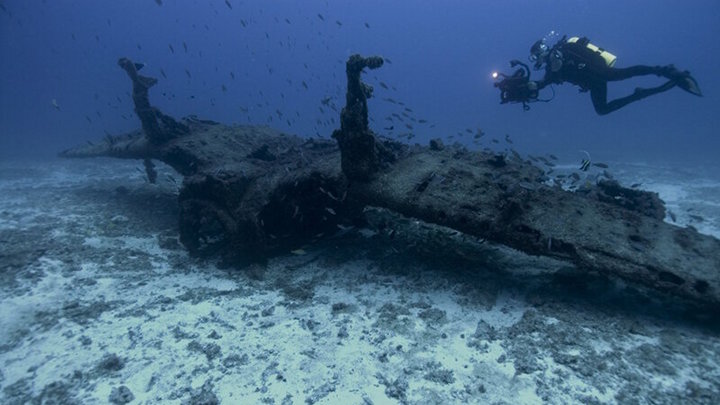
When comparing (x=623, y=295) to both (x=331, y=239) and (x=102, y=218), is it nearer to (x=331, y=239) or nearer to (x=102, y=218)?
(x=331, y=239)

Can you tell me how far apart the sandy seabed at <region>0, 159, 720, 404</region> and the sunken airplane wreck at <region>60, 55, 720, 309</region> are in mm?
754

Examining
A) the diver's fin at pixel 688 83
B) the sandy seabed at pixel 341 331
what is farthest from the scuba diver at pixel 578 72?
the sandy seabed at pixel 341 331

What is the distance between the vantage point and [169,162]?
11758 millimetres

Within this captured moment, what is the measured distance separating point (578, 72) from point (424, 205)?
10569 millimetres

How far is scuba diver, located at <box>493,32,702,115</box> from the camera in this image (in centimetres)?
1281

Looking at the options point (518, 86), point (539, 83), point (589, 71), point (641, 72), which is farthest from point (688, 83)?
point (518, 86)

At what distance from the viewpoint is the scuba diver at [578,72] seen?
12812 mm

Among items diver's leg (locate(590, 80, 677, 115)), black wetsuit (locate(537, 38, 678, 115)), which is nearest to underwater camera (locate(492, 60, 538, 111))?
black wetsuit (locate(537, 38, 678, 115))

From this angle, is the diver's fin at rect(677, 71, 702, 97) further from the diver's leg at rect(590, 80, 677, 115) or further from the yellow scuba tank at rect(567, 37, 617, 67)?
the yellow scuba tank at rect(567, 37, 617, 67)

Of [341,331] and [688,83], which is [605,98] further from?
[341,331]

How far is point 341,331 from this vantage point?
5789mm

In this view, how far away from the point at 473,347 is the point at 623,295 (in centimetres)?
302

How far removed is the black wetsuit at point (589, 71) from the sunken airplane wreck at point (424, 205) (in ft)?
20.4

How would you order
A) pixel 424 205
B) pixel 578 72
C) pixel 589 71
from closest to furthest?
1. pixel 424 205
2. pixel 589 71
3. pixel 578 72
